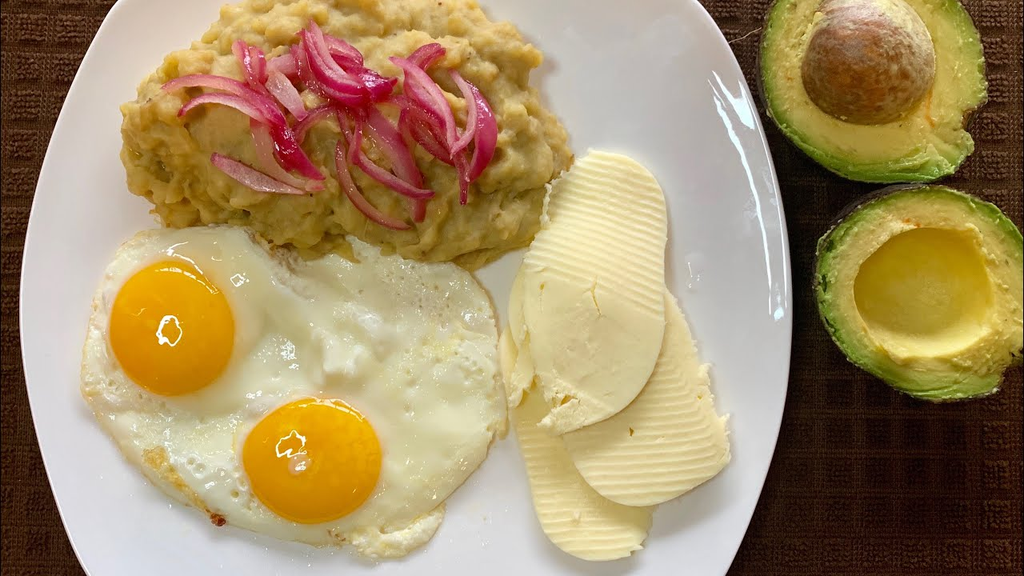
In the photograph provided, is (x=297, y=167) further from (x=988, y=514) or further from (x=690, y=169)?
(x=988, y=514)

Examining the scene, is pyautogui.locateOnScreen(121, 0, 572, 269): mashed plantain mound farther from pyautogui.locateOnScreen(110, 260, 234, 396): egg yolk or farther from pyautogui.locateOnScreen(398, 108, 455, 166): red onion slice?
pyautogui.locateOnScreen(110, 260, 234, 396): egg yolk

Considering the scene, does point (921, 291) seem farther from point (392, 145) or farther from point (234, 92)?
point (234, 92)

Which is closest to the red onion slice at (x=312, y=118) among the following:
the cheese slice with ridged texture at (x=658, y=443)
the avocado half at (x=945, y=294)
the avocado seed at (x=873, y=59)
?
the cheese slice with ridged texture at (x=658, y=443)

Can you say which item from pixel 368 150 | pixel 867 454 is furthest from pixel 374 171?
pixel 867 454

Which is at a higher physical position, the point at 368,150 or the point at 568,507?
the point at 368,150

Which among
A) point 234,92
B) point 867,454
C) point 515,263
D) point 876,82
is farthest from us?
point 867,454
